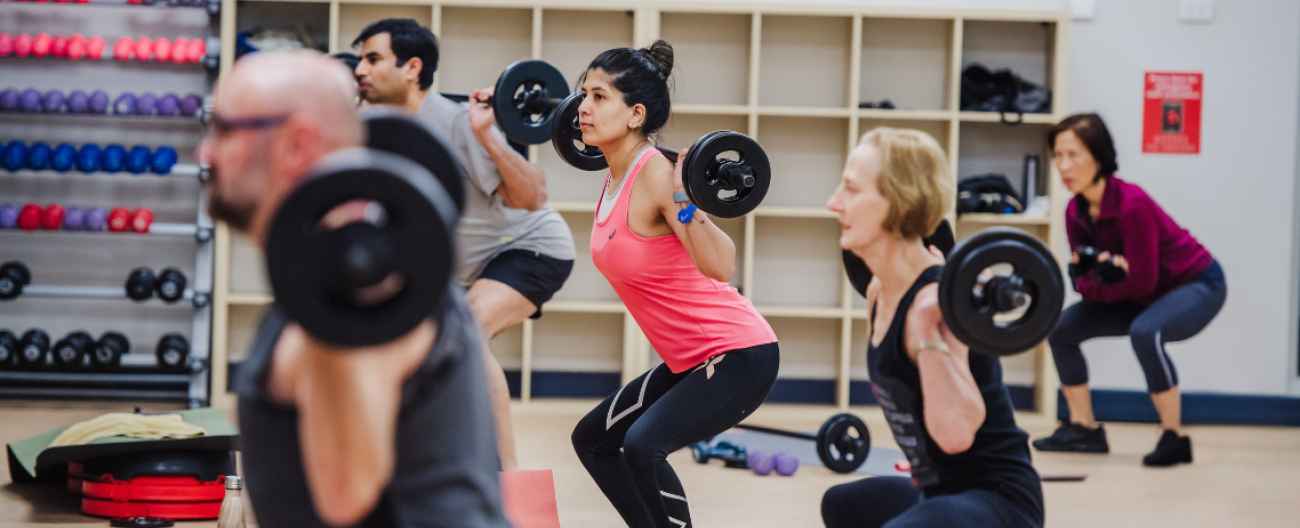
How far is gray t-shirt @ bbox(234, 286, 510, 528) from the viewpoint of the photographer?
1016 mm

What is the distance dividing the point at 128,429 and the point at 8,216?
2627mm

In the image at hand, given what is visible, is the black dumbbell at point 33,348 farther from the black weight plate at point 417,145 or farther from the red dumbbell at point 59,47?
the black weight plate at point 417,145

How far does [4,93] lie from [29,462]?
2.54 meters

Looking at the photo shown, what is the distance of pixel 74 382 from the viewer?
5523 millimetres

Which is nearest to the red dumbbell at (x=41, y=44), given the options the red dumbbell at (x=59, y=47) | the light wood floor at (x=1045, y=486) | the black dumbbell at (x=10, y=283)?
the red dumbbell at (x=59, y=47)

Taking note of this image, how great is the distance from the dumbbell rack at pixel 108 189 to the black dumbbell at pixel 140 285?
0.32 meters

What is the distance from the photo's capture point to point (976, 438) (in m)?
1.87

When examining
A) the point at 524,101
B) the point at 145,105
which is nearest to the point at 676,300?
the point at 524,101

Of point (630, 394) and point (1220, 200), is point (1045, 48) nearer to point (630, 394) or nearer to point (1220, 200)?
point (1220, 200)

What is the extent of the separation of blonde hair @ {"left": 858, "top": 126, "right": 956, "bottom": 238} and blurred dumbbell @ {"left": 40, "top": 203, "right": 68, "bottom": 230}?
4723 mm

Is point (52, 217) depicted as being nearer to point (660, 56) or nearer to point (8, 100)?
point (8, 100)

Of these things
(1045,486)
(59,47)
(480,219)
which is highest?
(59,47)

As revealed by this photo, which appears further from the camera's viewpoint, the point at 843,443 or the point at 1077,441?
the point at 1077,441

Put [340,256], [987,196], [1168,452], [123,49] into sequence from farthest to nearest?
[987,196]
[123,49]
[1168,452]
[340,256]
